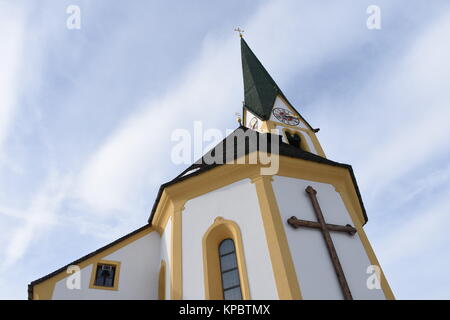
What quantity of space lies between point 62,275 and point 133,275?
73.9 inches

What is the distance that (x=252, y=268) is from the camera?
7301 mm

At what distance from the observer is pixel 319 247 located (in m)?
7.79

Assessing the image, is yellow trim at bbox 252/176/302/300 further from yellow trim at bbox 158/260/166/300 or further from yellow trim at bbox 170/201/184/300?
yellow trim at bbox 158/260/166/300

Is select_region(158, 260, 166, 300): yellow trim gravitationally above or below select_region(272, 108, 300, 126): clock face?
below

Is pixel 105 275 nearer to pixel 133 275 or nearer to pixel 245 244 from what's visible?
pixel 133 275

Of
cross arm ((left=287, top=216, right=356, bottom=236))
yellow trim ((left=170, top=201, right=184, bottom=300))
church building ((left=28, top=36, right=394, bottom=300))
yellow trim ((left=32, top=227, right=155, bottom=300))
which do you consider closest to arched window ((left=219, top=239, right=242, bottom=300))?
church building ((left=28, top=36, right=394, bottom=300))

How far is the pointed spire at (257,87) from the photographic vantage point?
1895cm

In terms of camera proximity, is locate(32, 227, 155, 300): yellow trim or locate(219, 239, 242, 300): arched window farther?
locate(32, 227, 155, 300): yellow trim

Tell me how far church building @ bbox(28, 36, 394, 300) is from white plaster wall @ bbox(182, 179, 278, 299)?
25 millimetres

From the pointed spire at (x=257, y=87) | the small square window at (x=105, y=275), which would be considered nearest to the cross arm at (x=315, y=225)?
the small square window at (x=105, y=275)

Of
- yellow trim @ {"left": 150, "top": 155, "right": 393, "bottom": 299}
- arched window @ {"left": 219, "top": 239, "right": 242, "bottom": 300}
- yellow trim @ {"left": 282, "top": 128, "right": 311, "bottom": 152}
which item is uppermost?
yellow trim @ {"left": 282, "top": 128, "right": 311, "bottom": 152}

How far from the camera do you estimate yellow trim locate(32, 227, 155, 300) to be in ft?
28.5
